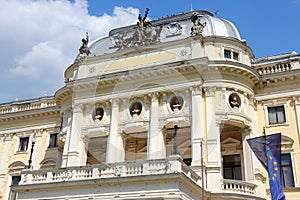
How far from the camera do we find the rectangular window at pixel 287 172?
85.1 feet

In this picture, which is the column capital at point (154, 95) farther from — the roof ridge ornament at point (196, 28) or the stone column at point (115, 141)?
the roof ridge ornament at point (196, 28)

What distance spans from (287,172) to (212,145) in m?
5.36

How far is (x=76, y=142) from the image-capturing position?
28172 mm

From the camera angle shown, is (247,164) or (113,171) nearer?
(113,171)

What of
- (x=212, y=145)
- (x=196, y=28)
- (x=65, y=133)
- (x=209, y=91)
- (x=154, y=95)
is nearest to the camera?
(x=212, y=145)

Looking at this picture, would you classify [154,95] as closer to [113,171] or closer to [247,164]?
[113,171]

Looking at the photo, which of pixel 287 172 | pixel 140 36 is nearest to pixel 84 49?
pixel 140 36

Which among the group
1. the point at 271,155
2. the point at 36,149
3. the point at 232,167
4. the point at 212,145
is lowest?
the point at 271,155

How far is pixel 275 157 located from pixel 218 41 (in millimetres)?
10891

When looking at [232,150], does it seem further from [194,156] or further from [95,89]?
[95,89]

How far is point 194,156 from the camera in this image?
24.9 meters

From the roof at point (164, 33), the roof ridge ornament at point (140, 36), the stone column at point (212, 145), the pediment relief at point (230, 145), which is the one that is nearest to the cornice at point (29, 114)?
the roof at point (164, 33)

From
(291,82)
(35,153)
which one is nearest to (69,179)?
(35,153)

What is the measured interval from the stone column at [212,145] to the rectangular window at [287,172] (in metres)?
4.62
